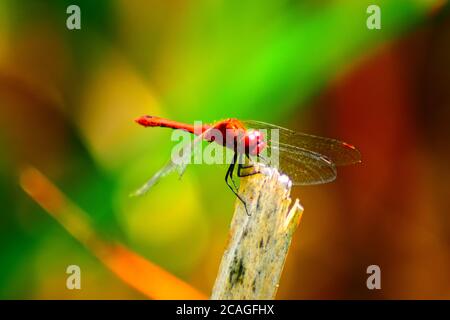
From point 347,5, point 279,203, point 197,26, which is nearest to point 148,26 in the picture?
point 197,26

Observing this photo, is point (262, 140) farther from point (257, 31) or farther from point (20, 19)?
point (20, 19)

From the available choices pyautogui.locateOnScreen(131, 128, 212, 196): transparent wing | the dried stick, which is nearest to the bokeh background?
pyautogui.locateOnScreen(131, 128, 212, 196): transparent wing

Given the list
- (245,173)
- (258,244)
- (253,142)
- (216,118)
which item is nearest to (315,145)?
(253,142)

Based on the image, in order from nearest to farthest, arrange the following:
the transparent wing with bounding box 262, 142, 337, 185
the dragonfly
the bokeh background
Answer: the dragonfly, the transparent wing with bounding box 262, 142, 337, 185, the bokeh background

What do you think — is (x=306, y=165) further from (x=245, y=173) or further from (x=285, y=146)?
(x=245, y=173)
